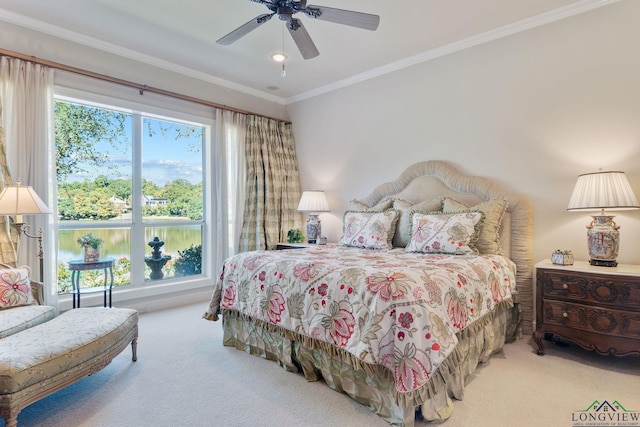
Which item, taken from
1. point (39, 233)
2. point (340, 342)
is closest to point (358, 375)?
point (340, 342)

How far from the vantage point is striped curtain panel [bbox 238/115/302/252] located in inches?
188

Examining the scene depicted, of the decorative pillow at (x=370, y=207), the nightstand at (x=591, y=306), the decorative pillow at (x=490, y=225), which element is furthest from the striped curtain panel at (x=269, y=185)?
the nightstand at (x=591, y=306)

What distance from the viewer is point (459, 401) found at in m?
2.02

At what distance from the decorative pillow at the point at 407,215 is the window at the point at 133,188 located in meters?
2.51

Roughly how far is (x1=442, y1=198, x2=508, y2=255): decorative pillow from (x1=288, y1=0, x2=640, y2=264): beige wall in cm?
33

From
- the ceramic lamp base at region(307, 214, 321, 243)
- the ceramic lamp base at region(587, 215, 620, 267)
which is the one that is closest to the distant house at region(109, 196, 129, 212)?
the ceramic lamp base at region(307, 214, 321, 243)

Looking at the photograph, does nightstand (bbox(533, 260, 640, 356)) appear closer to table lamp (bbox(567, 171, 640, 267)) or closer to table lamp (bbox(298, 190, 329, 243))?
table lamp (bbox(567, 171, 640, 267))

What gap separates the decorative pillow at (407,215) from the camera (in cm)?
352

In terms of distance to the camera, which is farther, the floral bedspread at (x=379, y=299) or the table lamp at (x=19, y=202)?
the table lamp at (x=19, y=202)

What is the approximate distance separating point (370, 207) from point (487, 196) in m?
1.37

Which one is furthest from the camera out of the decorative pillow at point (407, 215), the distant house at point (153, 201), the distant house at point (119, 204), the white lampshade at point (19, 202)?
the distant house at point (153, 201)

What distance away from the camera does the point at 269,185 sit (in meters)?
4.97

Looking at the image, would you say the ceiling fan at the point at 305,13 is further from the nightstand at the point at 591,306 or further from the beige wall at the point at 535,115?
the nightstand at the point at 591,306

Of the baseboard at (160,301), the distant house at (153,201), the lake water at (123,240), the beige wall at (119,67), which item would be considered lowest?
the baseboard at (160,301)
